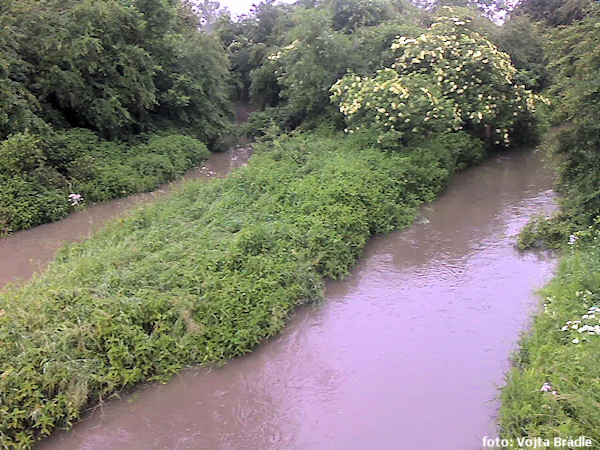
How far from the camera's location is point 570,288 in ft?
18.9

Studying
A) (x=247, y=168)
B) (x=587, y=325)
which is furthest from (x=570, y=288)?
(x=247, y=168)

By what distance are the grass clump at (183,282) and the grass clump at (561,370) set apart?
2645 millimetres

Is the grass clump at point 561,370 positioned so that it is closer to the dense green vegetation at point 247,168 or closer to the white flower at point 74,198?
the dense green vegetation at point 247,168

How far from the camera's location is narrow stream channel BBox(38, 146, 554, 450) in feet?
16.2

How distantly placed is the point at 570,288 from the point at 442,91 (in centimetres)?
775

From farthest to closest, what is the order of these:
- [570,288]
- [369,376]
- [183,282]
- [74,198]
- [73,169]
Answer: [73,169] < [74,198] < [183,282] < [570,288] < [369,376]

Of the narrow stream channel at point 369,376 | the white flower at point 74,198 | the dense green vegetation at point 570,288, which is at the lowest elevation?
the narrow stream channel at point 369,376

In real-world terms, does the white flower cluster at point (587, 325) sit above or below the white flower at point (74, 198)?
below

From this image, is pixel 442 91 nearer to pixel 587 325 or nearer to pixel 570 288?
pixel 570 288

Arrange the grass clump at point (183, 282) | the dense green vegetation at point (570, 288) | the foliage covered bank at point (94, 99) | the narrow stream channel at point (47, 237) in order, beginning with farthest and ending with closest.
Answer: the foliage covered bank at point (94, 99)
the narrow stream channel at point (47, 237)
the grass clump at point (183, 282)
the dense green vegetation at point (570, 288)

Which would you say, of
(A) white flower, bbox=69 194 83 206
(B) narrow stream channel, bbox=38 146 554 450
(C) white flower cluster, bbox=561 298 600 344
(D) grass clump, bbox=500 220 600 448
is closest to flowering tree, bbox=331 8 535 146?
(B) narrow stream channel, bbox=38 146 554 450

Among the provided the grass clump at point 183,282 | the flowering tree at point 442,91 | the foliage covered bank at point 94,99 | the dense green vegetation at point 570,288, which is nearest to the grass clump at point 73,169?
the foliage covered bank at point 94,99

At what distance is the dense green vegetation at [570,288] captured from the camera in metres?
4.05

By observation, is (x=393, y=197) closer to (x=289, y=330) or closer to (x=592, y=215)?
(x=592, y=215)
